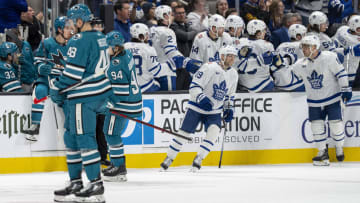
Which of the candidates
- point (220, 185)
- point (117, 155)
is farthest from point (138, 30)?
point (220, 185)

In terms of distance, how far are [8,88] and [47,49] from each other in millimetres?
759

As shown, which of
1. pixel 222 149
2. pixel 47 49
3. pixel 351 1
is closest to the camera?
pixel 47 49

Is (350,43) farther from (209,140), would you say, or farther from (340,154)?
(209,140)

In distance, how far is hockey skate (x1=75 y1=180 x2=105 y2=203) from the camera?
6316mm

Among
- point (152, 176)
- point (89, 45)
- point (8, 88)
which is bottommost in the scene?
point (152, 176)

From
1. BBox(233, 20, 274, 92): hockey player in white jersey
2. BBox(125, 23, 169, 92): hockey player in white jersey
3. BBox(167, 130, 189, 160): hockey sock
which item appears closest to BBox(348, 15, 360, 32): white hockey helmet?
BBox(233, 20, 274, 92): hockey player in white jersey

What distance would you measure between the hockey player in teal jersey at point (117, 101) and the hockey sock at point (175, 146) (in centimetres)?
104

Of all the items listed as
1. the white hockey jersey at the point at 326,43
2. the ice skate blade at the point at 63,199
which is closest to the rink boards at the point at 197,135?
the white hockey jersey at the point at 326,43

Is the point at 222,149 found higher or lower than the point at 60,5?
lower

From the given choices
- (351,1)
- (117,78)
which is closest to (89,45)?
(117,78)

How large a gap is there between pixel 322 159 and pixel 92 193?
4.60 meters

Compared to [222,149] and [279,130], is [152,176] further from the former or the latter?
[279,130]

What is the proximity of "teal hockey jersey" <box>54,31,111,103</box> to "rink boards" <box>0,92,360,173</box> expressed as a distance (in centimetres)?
317

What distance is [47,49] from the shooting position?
930cm
